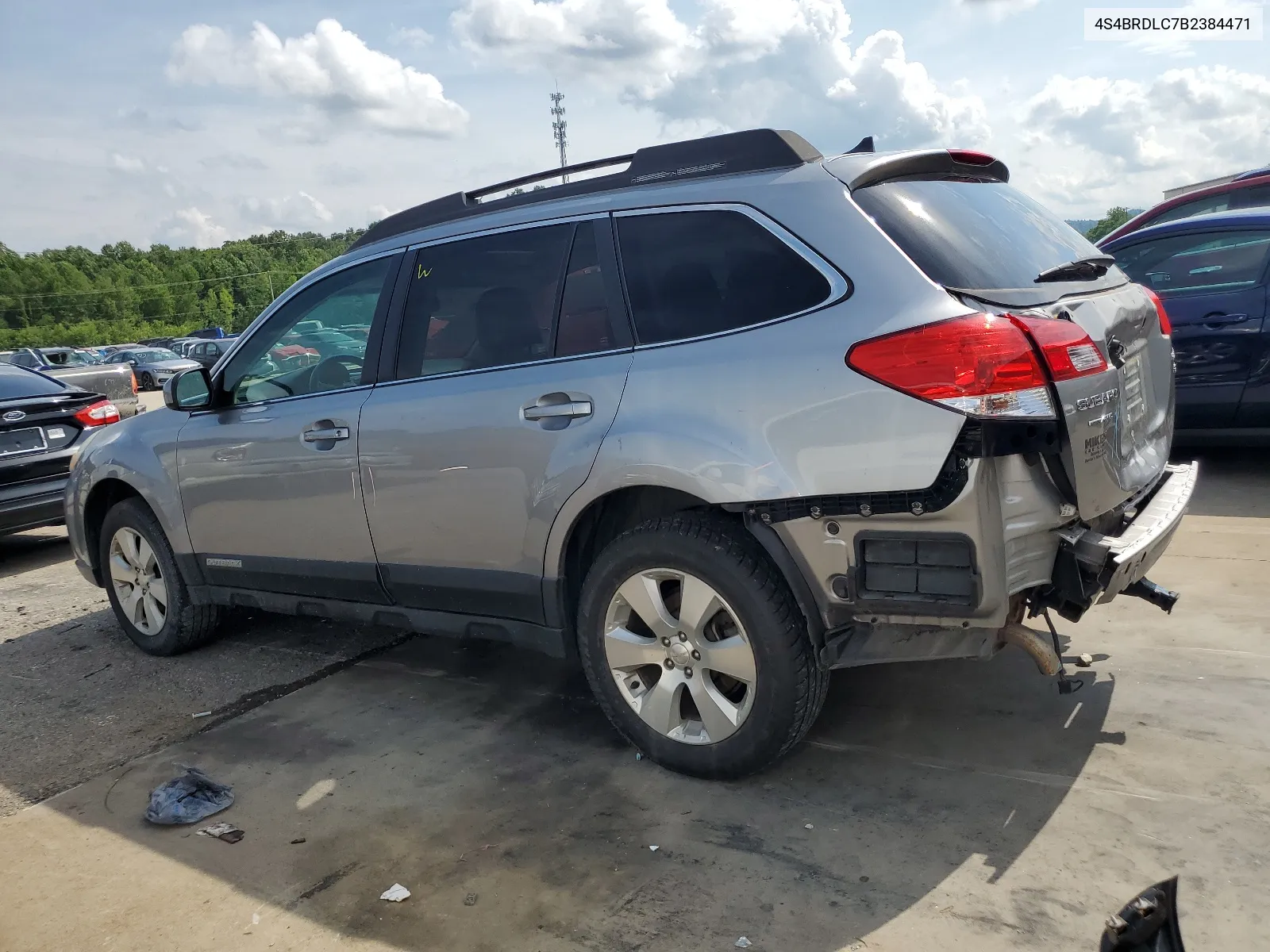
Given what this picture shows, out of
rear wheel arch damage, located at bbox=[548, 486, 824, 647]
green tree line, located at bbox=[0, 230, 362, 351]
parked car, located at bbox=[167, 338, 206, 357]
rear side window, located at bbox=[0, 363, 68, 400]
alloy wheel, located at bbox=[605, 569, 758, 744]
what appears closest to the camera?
rear wheel arch damage, located at bbox=[548, 486, 824, 647]

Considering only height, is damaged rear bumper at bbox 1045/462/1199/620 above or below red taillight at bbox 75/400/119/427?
below

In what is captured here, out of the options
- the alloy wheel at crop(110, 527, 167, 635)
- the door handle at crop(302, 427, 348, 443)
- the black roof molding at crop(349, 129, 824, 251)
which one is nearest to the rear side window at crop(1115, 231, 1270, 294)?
the black roof molding at crop(349, 129, 824, 251)

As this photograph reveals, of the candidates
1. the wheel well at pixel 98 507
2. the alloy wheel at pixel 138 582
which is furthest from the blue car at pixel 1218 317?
the wheel well at pixel 98 507

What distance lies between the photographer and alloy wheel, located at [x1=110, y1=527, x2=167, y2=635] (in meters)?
5.14

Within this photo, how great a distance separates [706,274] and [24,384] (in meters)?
6.78

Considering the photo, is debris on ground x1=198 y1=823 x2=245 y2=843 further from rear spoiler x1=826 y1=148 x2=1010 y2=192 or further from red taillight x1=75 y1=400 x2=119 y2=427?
red taillight x1=75 y1=400 x2=119 y2=427

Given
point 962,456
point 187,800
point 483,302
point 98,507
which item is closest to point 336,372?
point 483,302

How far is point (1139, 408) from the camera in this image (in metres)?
3.29

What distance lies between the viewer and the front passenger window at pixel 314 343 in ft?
13.7

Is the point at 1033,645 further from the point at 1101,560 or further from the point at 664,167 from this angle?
the point at 664,167

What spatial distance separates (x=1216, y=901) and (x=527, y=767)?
6.85ft

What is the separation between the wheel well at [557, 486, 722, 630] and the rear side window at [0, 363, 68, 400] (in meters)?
5.97

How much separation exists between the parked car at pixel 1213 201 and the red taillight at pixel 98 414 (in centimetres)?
817

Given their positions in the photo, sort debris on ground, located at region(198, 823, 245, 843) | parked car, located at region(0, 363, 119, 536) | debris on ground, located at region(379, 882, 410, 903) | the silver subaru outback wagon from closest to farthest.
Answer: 1. the silver subaru outback wagon
2. debris on ground, located at region(379, 882, 410, 903)
3. debris on ground, located at region(198, 823, 245, 843)
4. parked car, located at region(0, 363, 119, 536)
